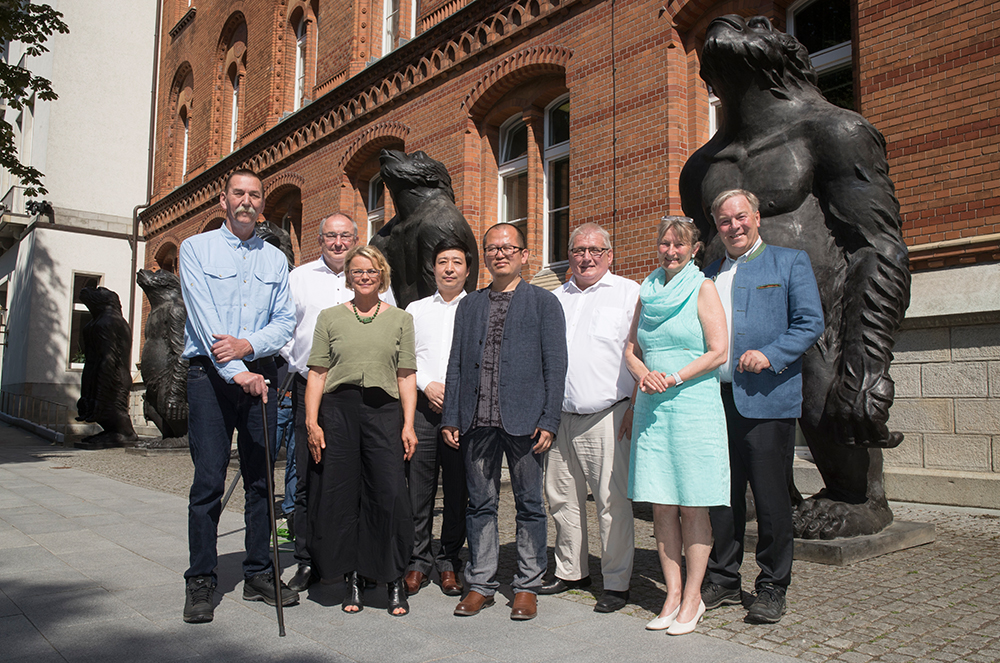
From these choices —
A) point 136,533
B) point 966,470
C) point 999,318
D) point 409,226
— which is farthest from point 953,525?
point 136,533

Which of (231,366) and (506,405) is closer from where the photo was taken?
(231,366)

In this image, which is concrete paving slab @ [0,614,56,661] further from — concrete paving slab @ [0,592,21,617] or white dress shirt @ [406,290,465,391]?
white dress shirt @ [406,290,465,391]

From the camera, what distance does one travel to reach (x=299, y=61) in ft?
60.5

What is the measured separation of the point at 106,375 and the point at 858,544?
13.5m

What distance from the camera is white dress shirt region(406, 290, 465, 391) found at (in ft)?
13.8

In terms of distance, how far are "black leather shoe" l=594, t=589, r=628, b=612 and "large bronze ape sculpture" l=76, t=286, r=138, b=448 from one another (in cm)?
1282

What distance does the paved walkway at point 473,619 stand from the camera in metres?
2.98

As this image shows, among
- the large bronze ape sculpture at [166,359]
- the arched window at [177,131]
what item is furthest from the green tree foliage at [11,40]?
the arched window at [177,131]

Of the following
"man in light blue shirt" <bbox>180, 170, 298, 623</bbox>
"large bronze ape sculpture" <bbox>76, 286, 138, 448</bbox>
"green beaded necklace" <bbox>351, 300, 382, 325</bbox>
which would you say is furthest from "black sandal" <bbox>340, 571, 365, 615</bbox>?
"large bronze ape sculpture" <bbox>76, 286, 138, 448</bbox>

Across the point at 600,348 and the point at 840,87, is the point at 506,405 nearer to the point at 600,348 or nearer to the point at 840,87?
the point at 600,348

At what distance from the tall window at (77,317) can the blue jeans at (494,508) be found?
80.1ft

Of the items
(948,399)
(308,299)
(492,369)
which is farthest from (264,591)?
(948,399)

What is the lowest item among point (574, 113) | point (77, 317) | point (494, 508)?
point (494, 508)

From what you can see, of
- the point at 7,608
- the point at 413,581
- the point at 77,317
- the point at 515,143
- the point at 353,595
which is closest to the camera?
the point at 7,608
